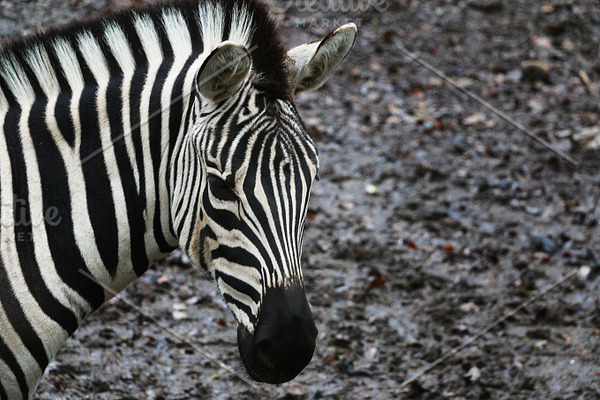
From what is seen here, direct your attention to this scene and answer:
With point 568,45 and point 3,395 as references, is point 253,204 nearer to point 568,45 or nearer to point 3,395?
point 3,395

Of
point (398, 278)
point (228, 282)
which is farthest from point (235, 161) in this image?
point (398, 278)

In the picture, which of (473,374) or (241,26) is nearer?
(241,26)

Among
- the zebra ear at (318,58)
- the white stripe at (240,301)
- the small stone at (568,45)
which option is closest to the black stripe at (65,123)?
the white stripe at (240,301)

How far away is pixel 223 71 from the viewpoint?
114 inches

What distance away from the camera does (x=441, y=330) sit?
259 inches

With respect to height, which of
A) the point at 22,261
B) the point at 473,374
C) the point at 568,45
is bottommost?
the point at 568,45

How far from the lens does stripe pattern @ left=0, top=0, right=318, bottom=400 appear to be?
3.05 meters

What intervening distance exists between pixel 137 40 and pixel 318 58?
1.00 meters

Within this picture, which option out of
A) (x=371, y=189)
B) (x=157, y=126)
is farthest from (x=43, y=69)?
(x=371, y=189)

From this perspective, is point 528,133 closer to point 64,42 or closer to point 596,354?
point 596,354

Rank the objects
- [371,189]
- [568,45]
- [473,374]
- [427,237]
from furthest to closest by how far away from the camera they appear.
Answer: [568,45]
[371,189]
[427,237]
[473,374]

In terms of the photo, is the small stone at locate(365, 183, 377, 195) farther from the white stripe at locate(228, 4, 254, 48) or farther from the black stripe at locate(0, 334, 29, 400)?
the black stripe at locate(0, 334, 29, 400)

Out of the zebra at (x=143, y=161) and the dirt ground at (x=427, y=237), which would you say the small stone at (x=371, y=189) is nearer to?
the dirt ground at (x=427, y=237)

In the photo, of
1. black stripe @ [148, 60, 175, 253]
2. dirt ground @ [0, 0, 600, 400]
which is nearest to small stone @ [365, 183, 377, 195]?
dirt ground @ [0, 0, 600, 400]
